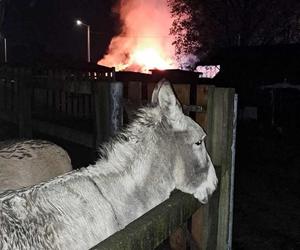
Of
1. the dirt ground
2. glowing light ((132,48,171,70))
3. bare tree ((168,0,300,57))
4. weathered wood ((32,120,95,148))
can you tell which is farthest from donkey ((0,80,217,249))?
glowing light ((132,48,171,70))

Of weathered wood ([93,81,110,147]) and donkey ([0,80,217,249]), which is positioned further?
weathered wood ([93,81,110,147])

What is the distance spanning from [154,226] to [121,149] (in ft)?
2.41

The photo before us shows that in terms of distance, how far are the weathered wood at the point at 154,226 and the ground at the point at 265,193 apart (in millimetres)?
3414

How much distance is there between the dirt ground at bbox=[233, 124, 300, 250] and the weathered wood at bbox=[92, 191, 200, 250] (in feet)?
12.1

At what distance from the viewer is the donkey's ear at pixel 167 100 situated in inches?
128

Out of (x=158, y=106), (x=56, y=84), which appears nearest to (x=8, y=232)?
(x=158, y=106)

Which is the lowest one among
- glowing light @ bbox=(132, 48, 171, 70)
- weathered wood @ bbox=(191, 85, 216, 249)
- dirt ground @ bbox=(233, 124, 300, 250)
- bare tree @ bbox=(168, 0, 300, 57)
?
dirt ground @ bbox=(233, 124, 300, 250)

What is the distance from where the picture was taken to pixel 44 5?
6950 centimetres

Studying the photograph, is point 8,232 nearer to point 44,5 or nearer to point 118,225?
point 118,225

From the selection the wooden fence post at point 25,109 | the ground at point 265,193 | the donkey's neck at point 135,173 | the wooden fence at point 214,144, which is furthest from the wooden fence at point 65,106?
the donkey's neck at point 135,173

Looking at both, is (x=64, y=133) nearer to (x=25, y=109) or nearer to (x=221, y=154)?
(x=25, y=109)

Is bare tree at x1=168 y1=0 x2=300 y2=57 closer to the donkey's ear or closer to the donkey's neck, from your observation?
the donkey's ear

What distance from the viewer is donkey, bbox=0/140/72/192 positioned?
4.01 metres

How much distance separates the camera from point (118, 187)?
2904mm
